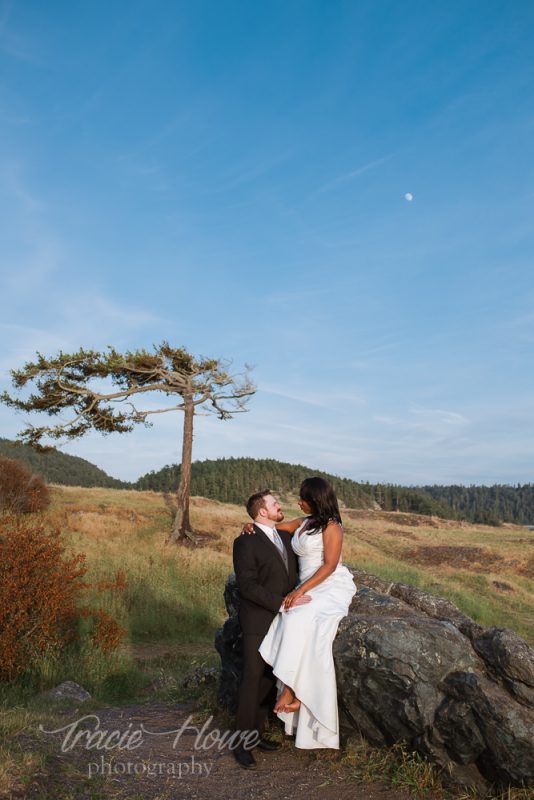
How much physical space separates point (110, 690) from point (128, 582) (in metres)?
5.98

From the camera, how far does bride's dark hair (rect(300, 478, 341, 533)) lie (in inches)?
214

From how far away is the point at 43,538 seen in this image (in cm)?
939

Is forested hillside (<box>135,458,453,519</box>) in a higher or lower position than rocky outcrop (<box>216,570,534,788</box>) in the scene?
higher

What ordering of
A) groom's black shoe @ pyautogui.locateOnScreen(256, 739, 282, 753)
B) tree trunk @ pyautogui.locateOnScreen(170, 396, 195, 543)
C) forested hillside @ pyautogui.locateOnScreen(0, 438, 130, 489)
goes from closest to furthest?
groom's black shoe @ pyautogui.locateOnScreen(256, 739, 282, 753), tree trunk @ pyautogui.locateOnScreen(170, 396, 195, 543), forested hillside @ pyautogui.locateOnScreen(0, 438, 130, 489)

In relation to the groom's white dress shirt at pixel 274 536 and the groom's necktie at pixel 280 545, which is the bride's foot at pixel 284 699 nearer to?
the groom's necktie at pixel 280 545

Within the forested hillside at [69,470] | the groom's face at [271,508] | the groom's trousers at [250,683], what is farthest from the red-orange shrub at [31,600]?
the forested hillside at [69,470]

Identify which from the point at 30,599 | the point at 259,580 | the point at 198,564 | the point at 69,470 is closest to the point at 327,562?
the point at 259,580

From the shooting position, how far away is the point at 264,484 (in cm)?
9344

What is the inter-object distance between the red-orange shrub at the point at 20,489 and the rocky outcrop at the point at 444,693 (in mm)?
17943

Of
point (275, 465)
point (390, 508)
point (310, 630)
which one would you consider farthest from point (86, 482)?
point (310, 630)

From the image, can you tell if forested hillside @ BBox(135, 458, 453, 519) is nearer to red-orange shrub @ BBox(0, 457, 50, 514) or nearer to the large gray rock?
red-orange shrub @ BBox(0, 457, 50, 514)

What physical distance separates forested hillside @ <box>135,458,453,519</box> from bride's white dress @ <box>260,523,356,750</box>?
7595 cm

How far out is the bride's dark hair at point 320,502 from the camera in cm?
543

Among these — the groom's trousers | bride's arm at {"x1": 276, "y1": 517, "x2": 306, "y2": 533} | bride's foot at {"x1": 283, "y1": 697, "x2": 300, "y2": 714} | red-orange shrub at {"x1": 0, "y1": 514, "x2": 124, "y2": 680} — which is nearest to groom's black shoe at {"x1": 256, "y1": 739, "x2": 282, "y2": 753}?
the groom's trousers
